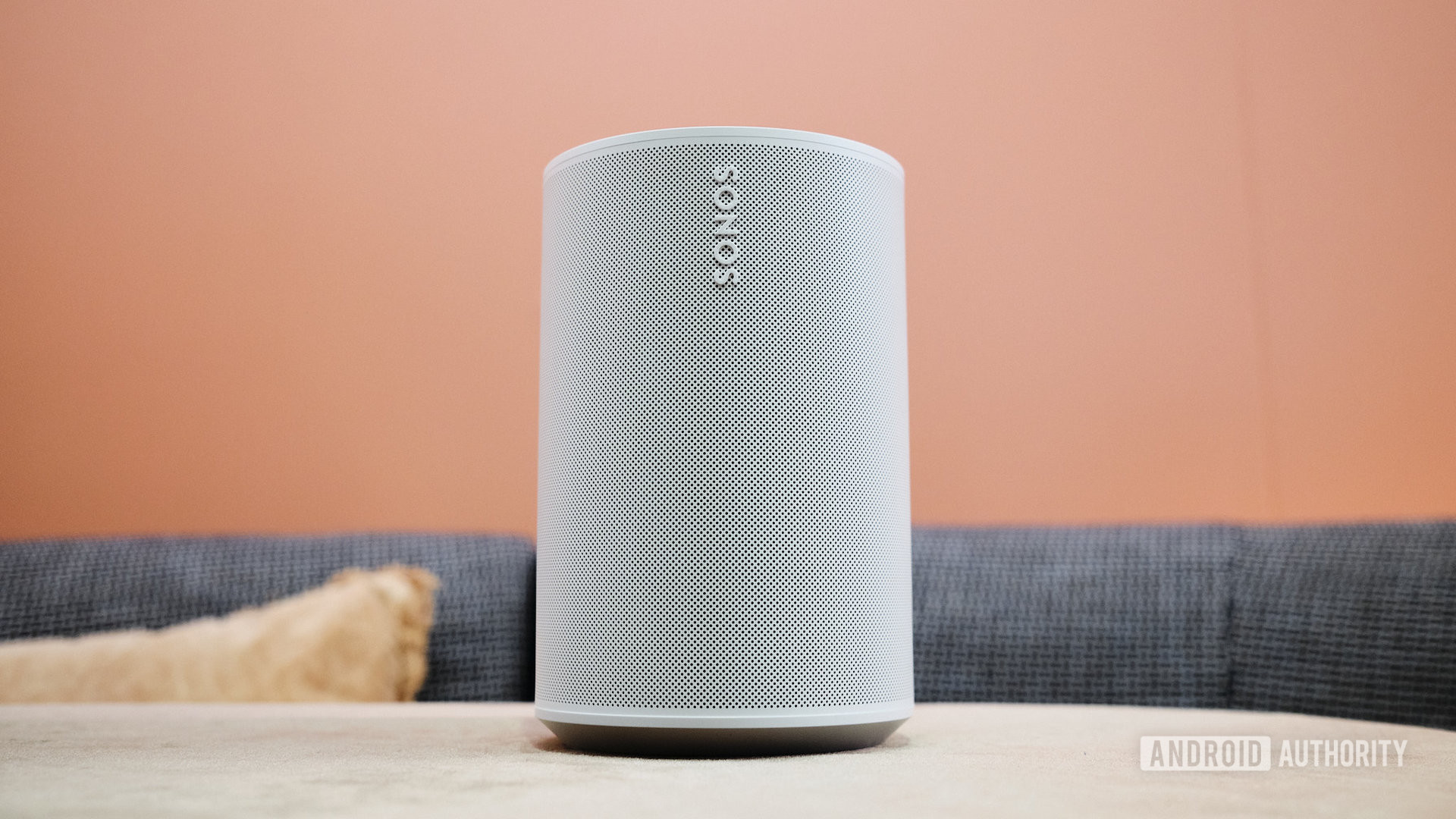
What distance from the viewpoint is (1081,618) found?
111 cm

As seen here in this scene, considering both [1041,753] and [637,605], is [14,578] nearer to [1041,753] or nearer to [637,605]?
[637,605]

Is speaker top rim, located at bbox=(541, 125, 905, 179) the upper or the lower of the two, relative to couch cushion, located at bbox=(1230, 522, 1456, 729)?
upper

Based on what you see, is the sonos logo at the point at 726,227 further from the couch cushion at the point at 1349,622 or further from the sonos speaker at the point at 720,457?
the couch cushion at the point at 1349,622

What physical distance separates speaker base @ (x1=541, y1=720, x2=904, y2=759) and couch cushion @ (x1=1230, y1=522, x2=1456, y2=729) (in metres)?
0.66

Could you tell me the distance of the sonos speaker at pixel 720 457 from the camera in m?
0.50

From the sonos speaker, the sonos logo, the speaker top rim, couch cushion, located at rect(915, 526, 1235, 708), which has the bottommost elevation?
couch cushion, located at rect(915, 526, 1235, 708)

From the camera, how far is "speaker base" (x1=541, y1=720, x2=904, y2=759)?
1.62ft

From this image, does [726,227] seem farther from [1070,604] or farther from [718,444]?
[1070,604]

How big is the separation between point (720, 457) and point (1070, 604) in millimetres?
718

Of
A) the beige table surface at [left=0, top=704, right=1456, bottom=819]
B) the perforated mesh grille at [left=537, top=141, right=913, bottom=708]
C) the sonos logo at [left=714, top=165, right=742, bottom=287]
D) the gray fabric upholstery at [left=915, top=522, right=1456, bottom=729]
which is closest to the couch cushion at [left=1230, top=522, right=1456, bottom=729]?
the gray fabric upholstery at [left=915, top=522, right=1456, bottom=729]

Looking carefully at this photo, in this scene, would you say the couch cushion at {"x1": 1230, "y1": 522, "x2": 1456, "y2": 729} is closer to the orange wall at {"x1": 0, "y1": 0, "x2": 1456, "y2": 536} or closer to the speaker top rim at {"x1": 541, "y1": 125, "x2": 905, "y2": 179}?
the orange wall at {"x1": 0, "y1": 0, "x2": 1456, "y2": 536}

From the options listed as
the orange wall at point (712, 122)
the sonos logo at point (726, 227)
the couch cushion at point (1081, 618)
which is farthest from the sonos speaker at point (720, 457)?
the orange wall at point (712, 122)

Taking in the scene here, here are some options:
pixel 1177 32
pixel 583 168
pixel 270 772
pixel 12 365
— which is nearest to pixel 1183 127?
pixel 1177 32

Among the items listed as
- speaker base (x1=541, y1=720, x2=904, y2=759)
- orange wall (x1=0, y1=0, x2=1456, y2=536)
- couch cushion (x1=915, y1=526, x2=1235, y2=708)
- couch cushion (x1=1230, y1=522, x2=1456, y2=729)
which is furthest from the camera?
orange wall (x1=0, y1=0, x2=1456, y2=536)
